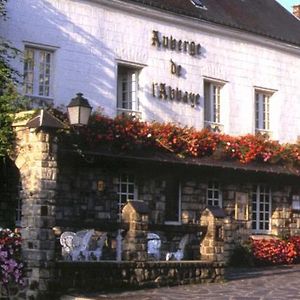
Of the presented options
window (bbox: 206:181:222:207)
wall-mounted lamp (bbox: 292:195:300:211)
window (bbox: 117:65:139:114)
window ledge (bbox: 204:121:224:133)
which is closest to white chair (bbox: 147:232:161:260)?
window (bbox: 206:181:222:207)

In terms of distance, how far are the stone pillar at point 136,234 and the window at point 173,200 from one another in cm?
494

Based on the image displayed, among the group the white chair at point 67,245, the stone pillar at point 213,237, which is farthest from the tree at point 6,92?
the stone pillar at point 213,237

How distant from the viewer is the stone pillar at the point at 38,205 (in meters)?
13.5

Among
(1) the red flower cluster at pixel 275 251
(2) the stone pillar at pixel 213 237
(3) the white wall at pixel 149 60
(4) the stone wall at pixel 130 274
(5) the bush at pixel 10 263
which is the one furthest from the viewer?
(1) the red flower cluster at pixel 275 251

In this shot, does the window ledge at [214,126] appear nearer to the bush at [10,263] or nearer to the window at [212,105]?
the window at [212,105]

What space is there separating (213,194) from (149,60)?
14.0ft

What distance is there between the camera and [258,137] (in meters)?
22.0

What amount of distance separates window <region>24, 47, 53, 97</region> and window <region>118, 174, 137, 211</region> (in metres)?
2.93

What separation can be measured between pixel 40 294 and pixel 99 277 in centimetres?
127

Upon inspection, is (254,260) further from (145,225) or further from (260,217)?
(145,225)

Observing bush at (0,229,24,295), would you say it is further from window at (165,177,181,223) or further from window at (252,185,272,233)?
window at (252,185,272,233)

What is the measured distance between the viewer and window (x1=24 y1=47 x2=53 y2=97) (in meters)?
18.0

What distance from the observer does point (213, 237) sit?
1623cm

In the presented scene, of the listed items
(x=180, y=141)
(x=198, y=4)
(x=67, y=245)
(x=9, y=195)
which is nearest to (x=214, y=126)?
(x=180, y=141)
